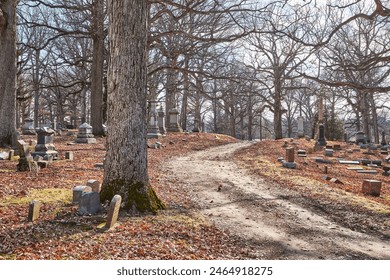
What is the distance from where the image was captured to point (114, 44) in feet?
→ 18.4

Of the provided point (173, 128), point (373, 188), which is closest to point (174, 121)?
point (173, 128)

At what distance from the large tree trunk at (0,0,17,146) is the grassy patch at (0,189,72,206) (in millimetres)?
7025

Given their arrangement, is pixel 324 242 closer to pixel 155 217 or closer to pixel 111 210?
pixel 155 217

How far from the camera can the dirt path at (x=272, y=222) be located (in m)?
4.60

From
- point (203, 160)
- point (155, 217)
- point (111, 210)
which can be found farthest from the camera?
point (203, 160)

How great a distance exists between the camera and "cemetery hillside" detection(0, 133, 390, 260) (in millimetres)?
4242

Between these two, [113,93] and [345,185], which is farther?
[345,185]

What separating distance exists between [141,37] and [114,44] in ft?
1.59

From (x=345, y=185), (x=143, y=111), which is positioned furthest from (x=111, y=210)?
(x=345, y=185)

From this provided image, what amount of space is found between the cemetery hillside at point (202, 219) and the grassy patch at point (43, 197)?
17mm

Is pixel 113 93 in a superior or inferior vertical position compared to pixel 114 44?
inferior

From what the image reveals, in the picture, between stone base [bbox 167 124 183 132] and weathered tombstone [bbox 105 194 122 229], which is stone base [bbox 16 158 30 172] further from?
stone base [bbox 167 124 183 132]

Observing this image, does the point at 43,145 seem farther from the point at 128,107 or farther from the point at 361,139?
the point at 361,139

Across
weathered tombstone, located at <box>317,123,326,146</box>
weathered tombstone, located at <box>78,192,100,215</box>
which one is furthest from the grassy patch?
weathered tombstone, located at <box>317,123,326,146</box>
